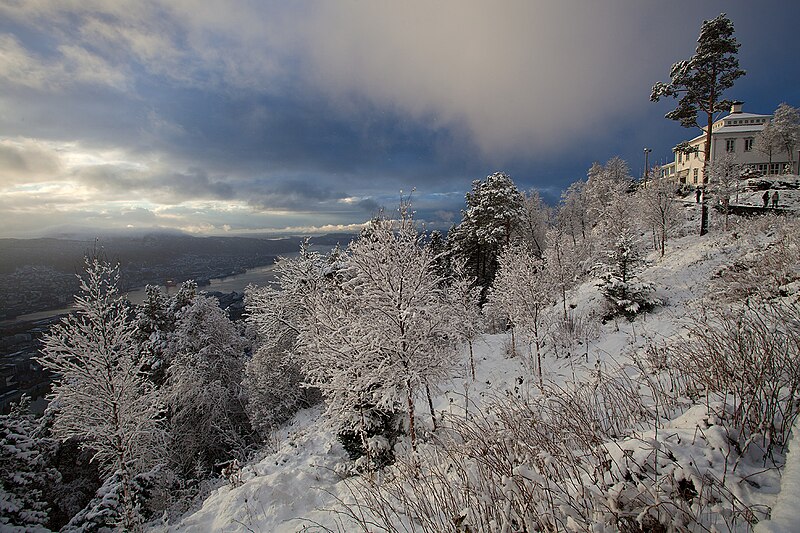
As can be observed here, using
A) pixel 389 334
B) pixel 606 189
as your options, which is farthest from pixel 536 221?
pixel 389 334

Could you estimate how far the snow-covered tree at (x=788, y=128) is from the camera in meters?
38.0

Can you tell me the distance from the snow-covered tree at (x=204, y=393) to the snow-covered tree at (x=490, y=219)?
23.1 metres

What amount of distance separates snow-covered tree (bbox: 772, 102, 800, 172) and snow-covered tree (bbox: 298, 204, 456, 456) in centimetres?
5704

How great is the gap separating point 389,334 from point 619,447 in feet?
22.8

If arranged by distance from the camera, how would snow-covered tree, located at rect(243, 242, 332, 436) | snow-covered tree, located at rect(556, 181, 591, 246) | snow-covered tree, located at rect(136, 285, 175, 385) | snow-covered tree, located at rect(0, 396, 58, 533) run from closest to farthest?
snow-covered tree, located at rect(0, 396, 58, 533)
snow-covered tree, located at rect(243, 242, 332, 436)
snow-covered tree, located at rect(136, 285, 175, 385)
snow-covered tree, located at rect(556, 181, 591, 246)

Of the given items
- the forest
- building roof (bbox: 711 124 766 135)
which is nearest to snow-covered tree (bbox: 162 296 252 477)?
the forest

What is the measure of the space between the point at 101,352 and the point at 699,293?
2482 cm

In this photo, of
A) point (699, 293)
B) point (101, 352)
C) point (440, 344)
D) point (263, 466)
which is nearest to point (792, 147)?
point (699, 293)

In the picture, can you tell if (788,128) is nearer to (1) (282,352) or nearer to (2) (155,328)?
(1) (282,352)

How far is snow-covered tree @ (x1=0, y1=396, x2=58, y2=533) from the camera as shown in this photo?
1040 cm

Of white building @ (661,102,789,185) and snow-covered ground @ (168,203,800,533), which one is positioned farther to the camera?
white building @ (661,102,789,185)

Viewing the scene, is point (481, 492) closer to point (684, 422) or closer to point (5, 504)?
point (684, 422)

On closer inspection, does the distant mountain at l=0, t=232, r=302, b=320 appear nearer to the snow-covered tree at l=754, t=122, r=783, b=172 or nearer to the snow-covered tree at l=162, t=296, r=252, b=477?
the snow-covered tree at l=162, t=296, r=252, b=477

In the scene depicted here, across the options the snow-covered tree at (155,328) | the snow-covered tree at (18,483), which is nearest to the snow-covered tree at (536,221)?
the snow-covered tree at (155,328)
